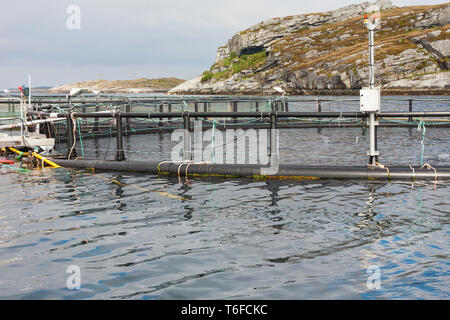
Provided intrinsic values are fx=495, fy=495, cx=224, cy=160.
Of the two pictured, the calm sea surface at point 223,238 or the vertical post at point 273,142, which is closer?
the calm sea surface at point 223,238

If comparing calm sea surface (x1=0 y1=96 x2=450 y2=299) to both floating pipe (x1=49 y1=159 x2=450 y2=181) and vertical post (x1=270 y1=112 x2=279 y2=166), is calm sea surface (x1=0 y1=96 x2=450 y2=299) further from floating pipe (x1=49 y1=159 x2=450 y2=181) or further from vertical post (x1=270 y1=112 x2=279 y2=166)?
vertical post (x1=270 y1=112 x2=279 y2=166)

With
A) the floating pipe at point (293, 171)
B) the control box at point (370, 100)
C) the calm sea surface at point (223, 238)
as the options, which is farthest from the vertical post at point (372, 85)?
the calm sea surface at point (223, 238)

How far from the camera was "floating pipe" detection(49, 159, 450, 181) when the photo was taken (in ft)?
43.5

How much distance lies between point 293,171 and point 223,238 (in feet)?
19.8

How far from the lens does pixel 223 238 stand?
27.3 feet

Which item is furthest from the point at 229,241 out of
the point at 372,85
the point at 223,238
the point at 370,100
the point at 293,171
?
the point at 372,85

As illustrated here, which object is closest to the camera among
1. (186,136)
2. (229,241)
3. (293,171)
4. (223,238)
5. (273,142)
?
(229,241)

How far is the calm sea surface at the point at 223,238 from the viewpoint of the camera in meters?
6.29

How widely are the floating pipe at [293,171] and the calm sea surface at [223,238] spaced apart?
1.26ft

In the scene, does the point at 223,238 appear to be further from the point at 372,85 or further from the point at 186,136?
the point at 186,136

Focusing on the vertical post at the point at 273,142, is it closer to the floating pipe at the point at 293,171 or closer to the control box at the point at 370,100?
the floating pipe at the point at 293,171

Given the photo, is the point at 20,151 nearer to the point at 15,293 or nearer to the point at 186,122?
the point at 186,122
